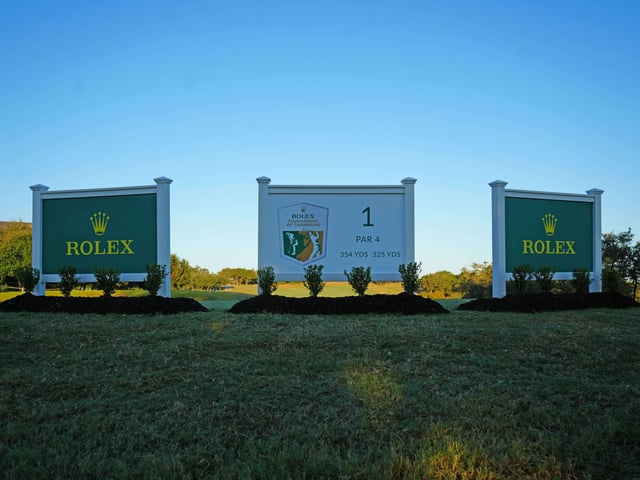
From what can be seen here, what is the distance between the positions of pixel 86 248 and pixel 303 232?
203 inches

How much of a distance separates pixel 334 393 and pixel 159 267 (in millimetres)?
8003

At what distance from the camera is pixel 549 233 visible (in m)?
13.1

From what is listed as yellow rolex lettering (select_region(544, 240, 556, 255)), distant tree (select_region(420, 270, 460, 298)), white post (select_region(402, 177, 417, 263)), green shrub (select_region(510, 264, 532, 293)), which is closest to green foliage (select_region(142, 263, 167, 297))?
white post (select_region(402, 177, 417, 263))

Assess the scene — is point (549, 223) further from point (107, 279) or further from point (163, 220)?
point (107, 279)

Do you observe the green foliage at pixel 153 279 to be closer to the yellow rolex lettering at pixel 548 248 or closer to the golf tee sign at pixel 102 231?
the golf tee sign at pixel 102 231

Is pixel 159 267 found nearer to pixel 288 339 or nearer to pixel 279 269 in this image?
pixel 279 269

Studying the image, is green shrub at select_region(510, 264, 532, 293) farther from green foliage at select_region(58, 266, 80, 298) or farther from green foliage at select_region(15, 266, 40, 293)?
green foliage at select_region(15, 266, 40, 293)

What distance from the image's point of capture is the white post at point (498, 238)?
12211 mm

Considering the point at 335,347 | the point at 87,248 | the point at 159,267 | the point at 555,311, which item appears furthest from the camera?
the point at 87,248

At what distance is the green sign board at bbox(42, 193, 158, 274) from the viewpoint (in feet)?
39.4

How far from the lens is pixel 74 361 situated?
569cm

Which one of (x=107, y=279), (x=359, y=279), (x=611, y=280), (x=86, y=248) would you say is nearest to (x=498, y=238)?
(x=611, y=280)

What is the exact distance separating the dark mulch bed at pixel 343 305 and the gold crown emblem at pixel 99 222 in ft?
15.0

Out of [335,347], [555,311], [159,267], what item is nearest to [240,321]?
[335,347]
